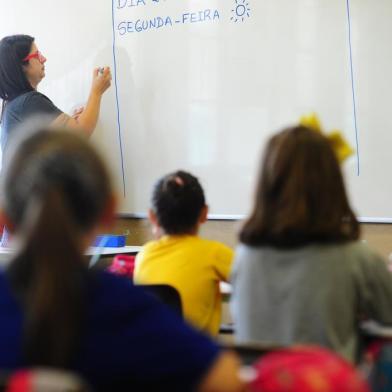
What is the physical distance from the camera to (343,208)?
159 cm

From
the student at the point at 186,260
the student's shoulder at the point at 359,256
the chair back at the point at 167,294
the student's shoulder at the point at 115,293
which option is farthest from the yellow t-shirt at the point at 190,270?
the student's shoulder at the point at 115,293

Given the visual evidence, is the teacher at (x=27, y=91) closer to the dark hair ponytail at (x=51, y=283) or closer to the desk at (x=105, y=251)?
the desk at (x=105, y=251)

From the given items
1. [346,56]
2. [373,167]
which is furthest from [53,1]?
[373,167]

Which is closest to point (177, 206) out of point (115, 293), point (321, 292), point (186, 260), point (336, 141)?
point (186, 260)

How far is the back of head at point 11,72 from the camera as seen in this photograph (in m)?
3.34

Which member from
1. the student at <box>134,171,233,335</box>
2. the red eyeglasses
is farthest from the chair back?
the red eyeglasses

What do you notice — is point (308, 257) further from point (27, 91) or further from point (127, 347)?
point (27, 91)

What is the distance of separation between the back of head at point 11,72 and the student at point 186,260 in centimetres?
131

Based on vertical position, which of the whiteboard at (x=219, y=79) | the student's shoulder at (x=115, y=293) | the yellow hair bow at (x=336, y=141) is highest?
the whiteboard at (x=219, y=79)

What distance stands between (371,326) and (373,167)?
4.59ft

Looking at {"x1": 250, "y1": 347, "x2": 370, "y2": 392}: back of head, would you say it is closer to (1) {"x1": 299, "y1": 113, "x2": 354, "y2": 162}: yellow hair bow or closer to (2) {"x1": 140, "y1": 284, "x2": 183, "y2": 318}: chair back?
(1) {"x1": 299, "y1": 113, "x2": 354, "y2": 162}: yellow hair bow

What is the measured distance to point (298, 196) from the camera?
1.55 m

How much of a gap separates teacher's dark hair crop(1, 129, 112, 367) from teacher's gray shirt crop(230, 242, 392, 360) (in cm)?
70

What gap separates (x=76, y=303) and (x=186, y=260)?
1271 mm
